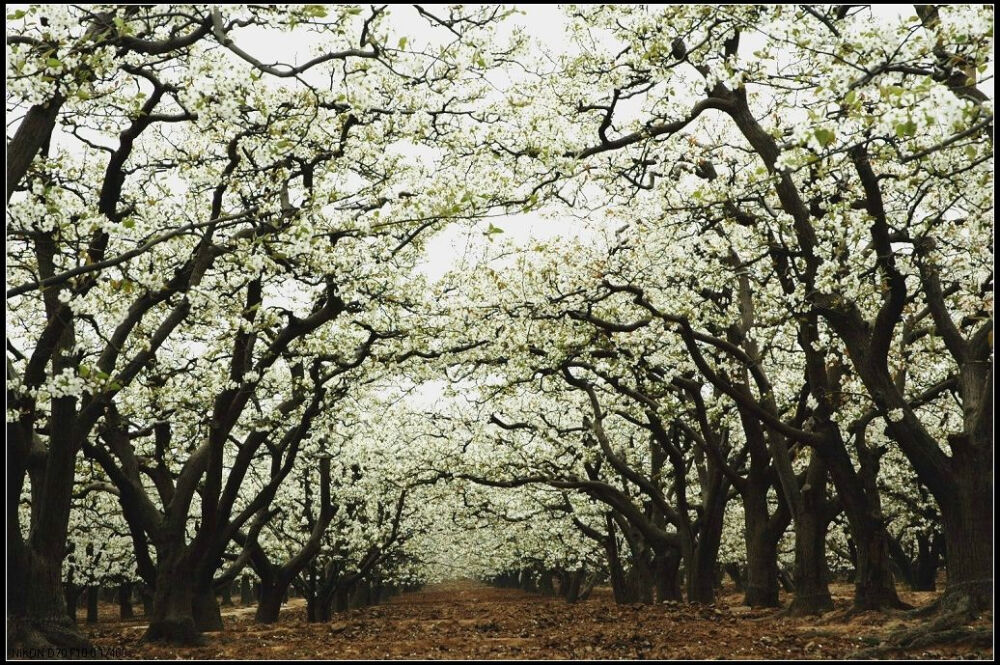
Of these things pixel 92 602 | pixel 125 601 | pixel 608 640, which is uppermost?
pixel 608 640

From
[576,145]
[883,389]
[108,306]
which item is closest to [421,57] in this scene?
[576,145]

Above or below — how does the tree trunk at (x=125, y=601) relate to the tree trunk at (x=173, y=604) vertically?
below

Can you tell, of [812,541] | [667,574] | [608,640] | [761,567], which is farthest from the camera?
[667,574]

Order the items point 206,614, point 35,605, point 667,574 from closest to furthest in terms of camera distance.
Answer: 1. point 35,605
2. point 206,614
3. point 667,574

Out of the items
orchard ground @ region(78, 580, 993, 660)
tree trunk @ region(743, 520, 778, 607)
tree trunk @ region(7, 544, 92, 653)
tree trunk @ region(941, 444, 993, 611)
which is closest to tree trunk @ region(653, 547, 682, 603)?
tree trunk @ region(743, 520, 778, 607)

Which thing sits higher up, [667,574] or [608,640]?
[608,640]

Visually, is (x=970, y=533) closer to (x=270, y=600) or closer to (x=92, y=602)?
(x=270, y=600)

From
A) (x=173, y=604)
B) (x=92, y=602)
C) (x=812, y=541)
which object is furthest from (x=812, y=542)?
(x=92, y=602)

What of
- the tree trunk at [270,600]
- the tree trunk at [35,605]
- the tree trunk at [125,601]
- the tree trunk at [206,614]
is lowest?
the tree trunk at [125,601]

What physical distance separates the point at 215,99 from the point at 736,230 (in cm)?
921

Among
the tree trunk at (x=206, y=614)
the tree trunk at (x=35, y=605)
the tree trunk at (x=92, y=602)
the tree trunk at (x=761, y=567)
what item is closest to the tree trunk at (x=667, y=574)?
the tree trunk at (x=761, y=567)

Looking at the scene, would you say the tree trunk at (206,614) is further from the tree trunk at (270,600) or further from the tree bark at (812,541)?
the tree bark at (812,541)

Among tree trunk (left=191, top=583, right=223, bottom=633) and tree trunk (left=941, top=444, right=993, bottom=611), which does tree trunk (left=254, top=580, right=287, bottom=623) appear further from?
tree trunk (left=941, top=444, right=993, bottom=611)

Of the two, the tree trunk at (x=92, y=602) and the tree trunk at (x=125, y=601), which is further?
the tree trunk at (x=125, y=601)
